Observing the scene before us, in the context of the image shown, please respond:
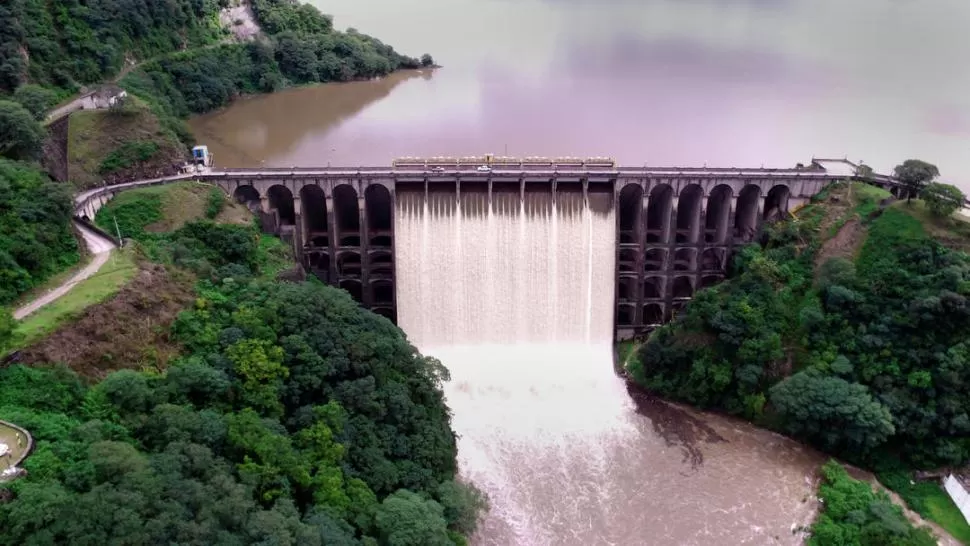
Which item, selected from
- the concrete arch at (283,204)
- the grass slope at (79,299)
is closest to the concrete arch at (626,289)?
the concrete arch at (283,204)

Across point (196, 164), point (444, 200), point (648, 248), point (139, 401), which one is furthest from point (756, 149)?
point (139, 401)

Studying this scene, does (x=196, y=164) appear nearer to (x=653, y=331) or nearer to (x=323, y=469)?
(x=323, y=469)

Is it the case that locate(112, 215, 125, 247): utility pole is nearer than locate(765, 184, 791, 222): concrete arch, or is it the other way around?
locate(112, 215, 125, 247): utility pole

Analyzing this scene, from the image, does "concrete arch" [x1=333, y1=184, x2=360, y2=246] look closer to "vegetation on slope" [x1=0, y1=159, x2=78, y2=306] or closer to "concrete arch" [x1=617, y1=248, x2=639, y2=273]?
"vegetation on slope" [x1=0, y1=159, x2=78, y2=306]

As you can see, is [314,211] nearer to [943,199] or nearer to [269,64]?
[269,64]

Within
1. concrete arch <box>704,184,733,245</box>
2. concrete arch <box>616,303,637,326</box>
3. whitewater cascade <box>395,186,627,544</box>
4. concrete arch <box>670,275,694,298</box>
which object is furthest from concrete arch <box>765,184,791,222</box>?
whitewater cascade <box>395,186,627,544</box>

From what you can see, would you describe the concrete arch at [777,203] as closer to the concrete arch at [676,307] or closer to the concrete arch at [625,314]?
the concrete arch at [676,307]
